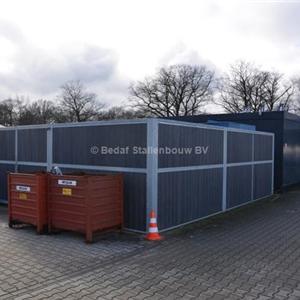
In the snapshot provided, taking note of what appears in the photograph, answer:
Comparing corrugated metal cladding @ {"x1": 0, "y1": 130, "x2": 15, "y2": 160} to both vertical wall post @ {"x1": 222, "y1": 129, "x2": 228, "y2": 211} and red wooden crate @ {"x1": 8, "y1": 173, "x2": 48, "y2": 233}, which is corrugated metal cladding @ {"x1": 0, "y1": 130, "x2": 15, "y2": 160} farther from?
vertical wall post @ {"x1": 222, "y1": 129, "x2": 228, "y2": 211}

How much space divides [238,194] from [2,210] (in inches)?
256

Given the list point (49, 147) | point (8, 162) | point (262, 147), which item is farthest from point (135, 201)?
point (262, 147)

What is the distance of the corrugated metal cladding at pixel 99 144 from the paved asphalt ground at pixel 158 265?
5.22 feet

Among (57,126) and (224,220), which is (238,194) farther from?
(57,126)

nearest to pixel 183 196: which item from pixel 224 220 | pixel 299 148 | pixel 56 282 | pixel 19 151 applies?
pixel 224 220

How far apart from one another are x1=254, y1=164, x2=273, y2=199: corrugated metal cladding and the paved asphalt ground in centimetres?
403

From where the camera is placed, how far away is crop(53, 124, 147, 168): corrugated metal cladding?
788cm

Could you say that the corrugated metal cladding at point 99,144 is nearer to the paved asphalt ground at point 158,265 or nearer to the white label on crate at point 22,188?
the white label on crate at point 22,188

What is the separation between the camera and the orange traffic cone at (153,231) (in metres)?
7.39

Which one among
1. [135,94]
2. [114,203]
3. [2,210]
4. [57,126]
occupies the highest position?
[135,94]

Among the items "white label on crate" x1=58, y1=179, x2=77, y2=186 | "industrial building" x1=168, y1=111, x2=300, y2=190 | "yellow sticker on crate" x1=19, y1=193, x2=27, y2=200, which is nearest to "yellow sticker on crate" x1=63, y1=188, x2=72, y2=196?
"white label on crate" x1=58, y1=179, x2=77, y2=186

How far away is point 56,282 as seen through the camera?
5.12 m

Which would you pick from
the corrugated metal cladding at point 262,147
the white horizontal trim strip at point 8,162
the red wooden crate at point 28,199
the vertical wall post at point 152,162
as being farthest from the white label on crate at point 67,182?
the corrugated metal cladding at point 262,147

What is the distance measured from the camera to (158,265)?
231 inches
